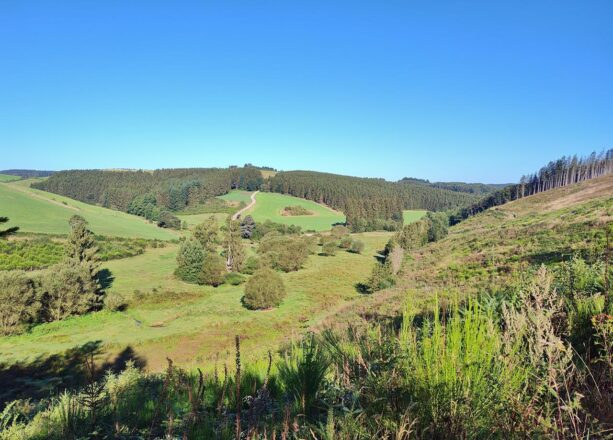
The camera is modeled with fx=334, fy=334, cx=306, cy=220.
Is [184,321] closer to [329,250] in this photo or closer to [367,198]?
[329,250]

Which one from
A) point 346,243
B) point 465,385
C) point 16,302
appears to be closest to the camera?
point 465,385

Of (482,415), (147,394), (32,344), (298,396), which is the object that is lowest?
(32,344)

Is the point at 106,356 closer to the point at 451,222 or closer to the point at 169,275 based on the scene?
the point at 169,275

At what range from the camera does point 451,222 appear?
128375 mm

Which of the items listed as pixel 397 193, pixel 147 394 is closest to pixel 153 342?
pixel 147 394

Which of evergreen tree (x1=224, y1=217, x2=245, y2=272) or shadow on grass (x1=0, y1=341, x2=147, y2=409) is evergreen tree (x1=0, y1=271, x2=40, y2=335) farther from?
evergreen tree (x1=224, y1=217, x2=245, y2=272)

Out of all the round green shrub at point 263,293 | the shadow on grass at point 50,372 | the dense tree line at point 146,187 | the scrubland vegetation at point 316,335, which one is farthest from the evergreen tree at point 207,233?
the dense tree line at point 146,187

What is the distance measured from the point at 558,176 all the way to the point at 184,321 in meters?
129

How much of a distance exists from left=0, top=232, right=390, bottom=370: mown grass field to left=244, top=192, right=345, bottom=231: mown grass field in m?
56.0

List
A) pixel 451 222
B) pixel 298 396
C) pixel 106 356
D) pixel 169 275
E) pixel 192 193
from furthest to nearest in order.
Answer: pixel 192 193 < pixel 451 222 < pixel 169 275 < pixel 106 356 < pixel 298 396

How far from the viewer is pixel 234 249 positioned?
55781mm

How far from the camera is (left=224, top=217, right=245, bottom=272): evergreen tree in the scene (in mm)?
55375

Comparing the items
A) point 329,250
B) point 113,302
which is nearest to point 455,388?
point 113,302

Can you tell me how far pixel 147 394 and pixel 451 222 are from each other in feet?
447
